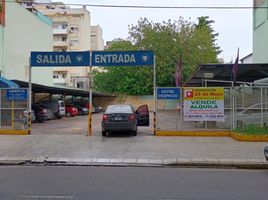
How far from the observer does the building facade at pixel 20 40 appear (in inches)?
1481

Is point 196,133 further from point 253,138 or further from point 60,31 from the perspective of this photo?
point 60,31

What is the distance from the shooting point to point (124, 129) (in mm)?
22141

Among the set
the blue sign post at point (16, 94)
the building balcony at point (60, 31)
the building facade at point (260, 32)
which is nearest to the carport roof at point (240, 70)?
the building facade at point (260, 32)

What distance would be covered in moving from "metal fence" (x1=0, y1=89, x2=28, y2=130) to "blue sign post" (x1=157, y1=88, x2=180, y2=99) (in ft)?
21.6

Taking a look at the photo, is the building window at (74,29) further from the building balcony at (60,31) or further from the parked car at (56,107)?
the parked car at (56,107)

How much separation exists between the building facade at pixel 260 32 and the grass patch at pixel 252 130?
16.8 metres

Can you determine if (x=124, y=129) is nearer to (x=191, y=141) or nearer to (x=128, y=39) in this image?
(x=191, y=141)

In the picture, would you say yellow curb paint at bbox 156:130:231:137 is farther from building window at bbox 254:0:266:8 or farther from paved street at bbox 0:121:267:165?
building window at bbox 254:0:266:8

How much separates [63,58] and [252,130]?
384 inches

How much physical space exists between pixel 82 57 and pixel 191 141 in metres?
7.20

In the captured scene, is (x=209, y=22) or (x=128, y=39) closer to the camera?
(x=128, y=39)

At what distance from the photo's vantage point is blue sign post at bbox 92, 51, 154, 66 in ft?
77.4

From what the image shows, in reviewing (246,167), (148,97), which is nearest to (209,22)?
(148,97)

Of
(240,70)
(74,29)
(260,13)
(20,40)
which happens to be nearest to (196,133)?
(240,70)
